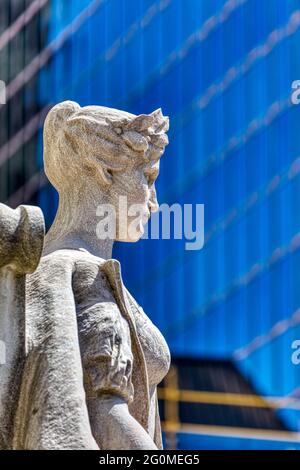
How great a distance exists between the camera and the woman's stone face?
9625 mm

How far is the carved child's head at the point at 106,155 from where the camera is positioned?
9609mm

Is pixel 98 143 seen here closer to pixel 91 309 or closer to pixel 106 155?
pixel 106 155

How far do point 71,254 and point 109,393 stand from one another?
857 mm

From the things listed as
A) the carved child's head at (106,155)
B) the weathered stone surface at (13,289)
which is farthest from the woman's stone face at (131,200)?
the weathered stone surface at (13,289)

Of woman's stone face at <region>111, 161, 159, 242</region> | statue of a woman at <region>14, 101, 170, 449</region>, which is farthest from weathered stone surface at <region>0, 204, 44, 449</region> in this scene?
woman's stone face at <region>111, 161, 159, 242</region>

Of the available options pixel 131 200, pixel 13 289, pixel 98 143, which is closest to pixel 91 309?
pixel 13 289

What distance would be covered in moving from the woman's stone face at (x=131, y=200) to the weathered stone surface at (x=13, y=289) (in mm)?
1248

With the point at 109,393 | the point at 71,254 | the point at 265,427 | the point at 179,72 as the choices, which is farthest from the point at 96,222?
the point at 179,72

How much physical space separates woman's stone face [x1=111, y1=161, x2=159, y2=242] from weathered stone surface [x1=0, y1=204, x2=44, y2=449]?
1248 mm

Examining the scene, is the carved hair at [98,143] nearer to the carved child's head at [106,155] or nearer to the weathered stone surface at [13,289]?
the carved child's head at [106,155]

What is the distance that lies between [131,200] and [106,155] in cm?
28

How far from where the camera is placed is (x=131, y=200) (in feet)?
31.6

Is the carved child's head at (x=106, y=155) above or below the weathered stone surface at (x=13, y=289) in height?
above
